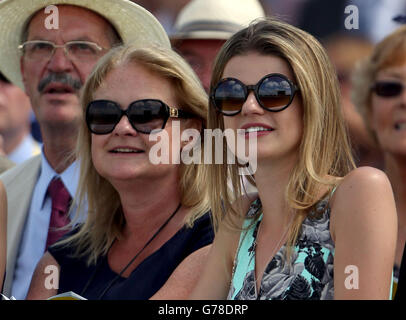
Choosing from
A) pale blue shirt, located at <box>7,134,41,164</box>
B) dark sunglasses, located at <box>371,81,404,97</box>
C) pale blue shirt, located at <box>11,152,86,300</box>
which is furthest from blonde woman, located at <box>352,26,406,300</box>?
pale blue shirt, located at <box>7,134,41,164</box>

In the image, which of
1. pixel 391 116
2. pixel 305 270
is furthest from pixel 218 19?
pixel 305 270

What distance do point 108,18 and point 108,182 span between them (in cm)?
78

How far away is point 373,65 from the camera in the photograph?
2.50 m

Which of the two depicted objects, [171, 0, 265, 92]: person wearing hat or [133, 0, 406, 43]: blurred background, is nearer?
[133, 0, 406, 43]: blurred background

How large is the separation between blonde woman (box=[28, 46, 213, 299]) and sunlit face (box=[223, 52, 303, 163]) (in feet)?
1.60

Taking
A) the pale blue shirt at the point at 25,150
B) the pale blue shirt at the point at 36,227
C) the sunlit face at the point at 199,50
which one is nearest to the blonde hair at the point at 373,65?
the sunlit face at the point at 199,50

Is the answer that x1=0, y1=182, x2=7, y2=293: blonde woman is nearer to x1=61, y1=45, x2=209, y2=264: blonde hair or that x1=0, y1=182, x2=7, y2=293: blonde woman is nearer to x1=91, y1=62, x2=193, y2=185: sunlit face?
x1=61, y1=45, x2=209, y2=264: blonde hair

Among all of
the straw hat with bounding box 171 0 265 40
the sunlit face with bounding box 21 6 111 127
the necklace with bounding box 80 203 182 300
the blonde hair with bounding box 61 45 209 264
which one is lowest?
the necklace with bounding box 80 203 182 300

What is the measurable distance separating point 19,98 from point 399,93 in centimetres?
283

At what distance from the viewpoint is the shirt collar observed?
288 cm

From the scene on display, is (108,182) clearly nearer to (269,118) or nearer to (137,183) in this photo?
(137,183)

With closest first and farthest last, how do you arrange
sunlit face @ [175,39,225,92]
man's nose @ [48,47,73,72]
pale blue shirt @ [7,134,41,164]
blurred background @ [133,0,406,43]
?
blurred background @ [133,0,406,43], man's nose @ [48,47,73,72], sunlit face @ [175,39,225,92], pale blue shirt @ [7,134,41,164]

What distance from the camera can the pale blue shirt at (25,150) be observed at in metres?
4.57

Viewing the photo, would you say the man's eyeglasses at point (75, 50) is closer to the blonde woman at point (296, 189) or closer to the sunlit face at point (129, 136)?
the sunlit face at point (129, 136)
